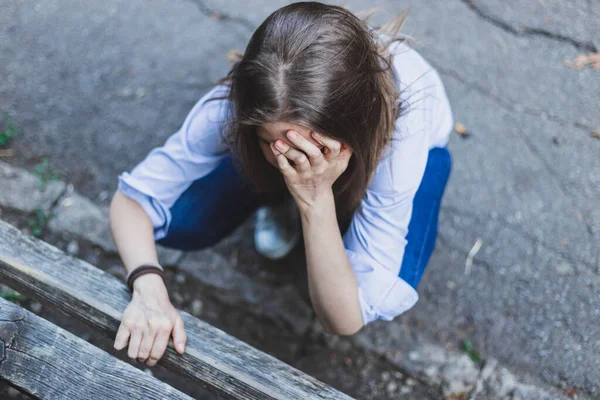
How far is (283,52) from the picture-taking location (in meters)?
1.26

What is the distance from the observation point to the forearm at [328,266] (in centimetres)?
146

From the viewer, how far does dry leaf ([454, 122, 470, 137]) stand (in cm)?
250

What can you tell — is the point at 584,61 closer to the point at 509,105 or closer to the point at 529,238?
the point at 509,105

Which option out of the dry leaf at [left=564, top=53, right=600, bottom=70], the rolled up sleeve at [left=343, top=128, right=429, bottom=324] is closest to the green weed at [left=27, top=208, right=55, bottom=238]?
the rolled up sleeve at [left=343, top=128, right=429, bottom=324]

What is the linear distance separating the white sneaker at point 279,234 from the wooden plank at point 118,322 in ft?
2.81

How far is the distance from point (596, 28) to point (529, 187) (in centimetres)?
102

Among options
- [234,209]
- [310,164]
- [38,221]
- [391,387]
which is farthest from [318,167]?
[38,221]

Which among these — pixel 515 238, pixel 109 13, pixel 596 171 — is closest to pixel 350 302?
pixel 515 238

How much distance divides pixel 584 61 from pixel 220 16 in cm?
184

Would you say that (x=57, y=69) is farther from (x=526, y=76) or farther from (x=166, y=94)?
(x=526, y=76)

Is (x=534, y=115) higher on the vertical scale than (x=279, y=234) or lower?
higher

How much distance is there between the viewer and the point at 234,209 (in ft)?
6.45

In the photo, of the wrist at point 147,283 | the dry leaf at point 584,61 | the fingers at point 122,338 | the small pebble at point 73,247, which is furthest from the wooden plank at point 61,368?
the dry leaf at point 584,61

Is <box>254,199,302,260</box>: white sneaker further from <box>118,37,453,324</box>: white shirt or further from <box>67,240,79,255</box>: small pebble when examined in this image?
<box>67,240,79,255</box>: small pebble
